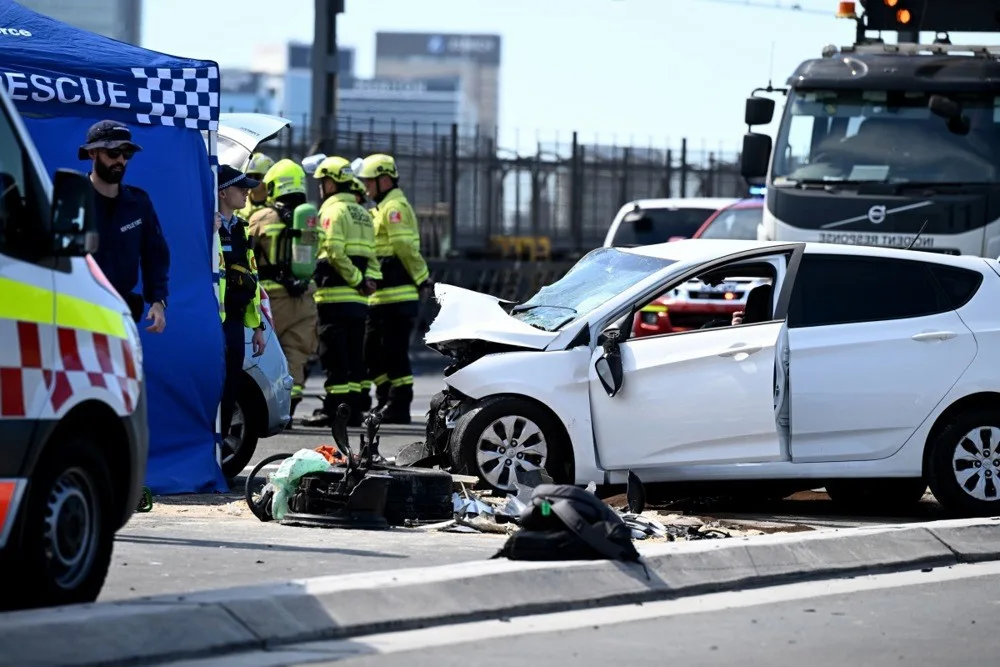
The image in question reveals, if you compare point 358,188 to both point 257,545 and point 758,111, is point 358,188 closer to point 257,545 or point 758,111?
point 758,111

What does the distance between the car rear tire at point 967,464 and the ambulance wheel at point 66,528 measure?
534 centimetres

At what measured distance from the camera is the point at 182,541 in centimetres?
905

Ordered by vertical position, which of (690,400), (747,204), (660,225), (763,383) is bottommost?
(660,225)

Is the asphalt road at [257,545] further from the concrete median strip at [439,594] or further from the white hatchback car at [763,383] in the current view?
the concrete median strip at [439,594]

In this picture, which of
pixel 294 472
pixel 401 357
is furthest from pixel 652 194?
pixel 294 472

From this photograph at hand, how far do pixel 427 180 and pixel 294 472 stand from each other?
18.8 metres

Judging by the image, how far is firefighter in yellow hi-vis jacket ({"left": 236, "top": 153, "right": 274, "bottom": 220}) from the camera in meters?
15.3

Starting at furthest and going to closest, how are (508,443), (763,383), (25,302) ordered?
(508,443), (763,383), (25,302)

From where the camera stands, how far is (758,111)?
18.8 meters

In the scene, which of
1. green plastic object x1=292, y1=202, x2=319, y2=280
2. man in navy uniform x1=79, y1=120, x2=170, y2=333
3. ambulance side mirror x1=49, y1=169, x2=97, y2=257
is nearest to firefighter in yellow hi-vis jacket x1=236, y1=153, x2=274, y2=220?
green plastic object x1=292, y1=202, x2=319, y2=280

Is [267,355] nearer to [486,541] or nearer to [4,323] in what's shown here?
[486,541]

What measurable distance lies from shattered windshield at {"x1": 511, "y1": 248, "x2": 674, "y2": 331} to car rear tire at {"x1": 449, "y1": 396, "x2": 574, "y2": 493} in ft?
1.69

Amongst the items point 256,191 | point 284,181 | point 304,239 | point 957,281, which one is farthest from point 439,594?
point 284,181

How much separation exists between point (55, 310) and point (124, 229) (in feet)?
10.2
